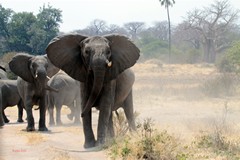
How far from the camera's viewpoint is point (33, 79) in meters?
12.7

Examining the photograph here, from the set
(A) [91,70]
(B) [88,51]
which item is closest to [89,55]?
(B) [88,51]

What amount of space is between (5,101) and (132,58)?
7.26m

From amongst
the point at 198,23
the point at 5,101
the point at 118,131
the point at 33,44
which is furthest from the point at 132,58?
the point at 198,23

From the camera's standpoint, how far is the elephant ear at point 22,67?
12750 mm

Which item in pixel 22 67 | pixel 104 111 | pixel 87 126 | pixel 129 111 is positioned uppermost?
pixel 22 67

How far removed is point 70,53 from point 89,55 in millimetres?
826

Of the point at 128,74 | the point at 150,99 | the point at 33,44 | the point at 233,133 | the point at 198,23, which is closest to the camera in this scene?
the point at 128,74

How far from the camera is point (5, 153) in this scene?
8812mm

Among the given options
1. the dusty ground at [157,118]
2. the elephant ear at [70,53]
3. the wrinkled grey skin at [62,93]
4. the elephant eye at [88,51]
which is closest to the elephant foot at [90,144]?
the dusty ground at [157,118]

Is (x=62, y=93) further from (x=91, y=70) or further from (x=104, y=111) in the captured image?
(x=91, y=70)

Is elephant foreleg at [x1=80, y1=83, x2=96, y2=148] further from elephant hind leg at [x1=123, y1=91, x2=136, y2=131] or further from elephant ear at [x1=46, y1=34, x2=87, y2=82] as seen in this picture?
elephant hind leg at [x1=123, y1=91, x2=136, y2=131]

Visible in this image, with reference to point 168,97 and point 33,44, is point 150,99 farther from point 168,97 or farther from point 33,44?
point 33,44

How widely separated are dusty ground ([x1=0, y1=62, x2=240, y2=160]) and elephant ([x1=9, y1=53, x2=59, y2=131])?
48 cm

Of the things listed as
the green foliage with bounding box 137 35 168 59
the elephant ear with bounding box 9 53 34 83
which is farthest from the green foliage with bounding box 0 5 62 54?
the elephant ear with bounding box 9 53 34 83
